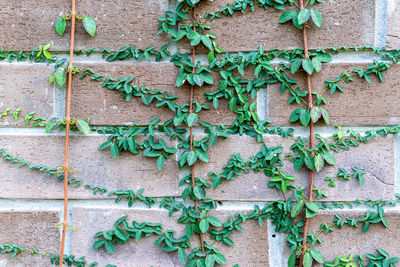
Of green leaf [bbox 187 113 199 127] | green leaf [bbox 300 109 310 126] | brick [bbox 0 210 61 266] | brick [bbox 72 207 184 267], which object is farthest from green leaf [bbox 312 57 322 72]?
brick [bbox 0 210 61 266]

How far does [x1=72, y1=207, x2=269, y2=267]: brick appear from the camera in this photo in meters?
0.88

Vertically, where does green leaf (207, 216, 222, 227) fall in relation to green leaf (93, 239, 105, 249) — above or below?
above

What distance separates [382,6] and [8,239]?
1.20 meters

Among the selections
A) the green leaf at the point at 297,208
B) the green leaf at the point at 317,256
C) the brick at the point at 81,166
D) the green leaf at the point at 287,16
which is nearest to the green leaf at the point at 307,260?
the green leaf at the point at 317,256

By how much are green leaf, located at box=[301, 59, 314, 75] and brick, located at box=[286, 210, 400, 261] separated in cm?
38

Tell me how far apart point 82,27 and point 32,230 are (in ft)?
1.91

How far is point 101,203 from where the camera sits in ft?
2.94

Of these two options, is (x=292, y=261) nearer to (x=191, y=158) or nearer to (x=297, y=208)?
(x=297, y=208)

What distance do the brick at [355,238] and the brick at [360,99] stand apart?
0.81 feet

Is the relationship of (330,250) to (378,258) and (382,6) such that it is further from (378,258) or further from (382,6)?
(382,6)

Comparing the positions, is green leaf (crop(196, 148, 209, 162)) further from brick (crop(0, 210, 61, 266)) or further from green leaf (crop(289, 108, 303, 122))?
brick (crop(0, 210, 61, 266))

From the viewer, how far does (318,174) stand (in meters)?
0.87

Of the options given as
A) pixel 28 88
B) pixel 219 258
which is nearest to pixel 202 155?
pixel 219 258

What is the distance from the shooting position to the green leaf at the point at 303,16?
0.82 metres
